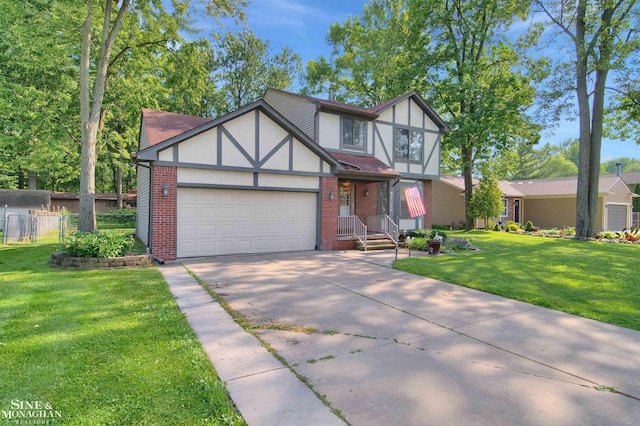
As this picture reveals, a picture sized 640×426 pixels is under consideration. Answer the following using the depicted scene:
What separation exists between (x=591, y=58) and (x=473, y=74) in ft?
19.0

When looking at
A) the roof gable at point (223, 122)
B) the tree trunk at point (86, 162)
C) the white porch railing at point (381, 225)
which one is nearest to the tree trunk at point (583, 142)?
the white porch railing at point (381, 225)

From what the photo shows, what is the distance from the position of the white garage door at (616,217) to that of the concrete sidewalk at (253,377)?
34.0 meters

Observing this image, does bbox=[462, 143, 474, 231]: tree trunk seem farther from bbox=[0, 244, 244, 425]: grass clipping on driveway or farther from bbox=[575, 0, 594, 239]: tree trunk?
bbox=[0, 244, 244, 425]: grass clipping on driveway

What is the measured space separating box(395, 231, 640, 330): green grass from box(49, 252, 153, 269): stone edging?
23.2ft

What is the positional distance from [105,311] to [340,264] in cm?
643

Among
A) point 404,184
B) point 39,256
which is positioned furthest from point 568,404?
point 404,184

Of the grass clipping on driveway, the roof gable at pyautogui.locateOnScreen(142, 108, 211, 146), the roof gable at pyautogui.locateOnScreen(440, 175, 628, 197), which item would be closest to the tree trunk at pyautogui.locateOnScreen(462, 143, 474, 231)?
the roof gable at pyautogui.locateOnScreen(440, 175, 628, 197)

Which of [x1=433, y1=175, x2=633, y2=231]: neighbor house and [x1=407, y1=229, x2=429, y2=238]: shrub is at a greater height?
[x1=433, y1=175, x2=633, y2=231]: neighbor house

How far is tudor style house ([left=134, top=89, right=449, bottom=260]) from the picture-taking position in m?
10.4

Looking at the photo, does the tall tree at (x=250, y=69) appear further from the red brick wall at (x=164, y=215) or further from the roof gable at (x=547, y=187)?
the red brick wall at (x=164, y=215)

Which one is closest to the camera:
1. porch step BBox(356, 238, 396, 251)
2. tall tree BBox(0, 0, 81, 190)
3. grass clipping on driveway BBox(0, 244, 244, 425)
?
grass clipping on driveway BBox(0, 244, 244, 425)

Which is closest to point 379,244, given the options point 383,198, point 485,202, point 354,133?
point 383,198

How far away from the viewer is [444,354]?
422 cm

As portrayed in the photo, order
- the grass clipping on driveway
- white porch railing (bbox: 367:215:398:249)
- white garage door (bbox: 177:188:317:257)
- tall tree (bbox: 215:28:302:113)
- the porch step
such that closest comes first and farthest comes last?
1. the grass clipping on driveway
2. white garage door (bbox: 177:188:317:257)
3. the porch step
4. white porch railing (bbox: 367:215:398:249)
5. tall tree (bbox: 215:28:302:113)
